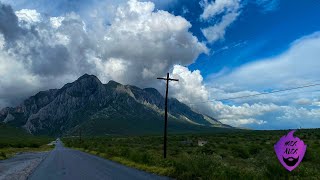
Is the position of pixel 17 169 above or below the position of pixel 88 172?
below

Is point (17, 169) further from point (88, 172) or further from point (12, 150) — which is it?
point (12, 150)

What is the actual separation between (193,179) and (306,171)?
7332mm

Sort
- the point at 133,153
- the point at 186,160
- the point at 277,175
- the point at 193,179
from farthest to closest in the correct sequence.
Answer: the point at 133,153
the point at 186,160
the point at 193,179
the point at 277,175

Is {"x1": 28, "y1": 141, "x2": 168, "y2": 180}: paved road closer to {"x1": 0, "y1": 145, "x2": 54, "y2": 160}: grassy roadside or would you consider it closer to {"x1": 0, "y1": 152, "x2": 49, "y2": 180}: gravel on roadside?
{"x1": 0, "y1": 152, "x2": 49, "y2": 180}: gravel on roadside

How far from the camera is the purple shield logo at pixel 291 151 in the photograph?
50.7 ft

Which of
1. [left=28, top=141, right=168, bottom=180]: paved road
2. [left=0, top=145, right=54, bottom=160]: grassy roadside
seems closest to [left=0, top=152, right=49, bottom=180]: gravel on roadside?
[left=28, top=141, right=168, bottom=180]: paved road

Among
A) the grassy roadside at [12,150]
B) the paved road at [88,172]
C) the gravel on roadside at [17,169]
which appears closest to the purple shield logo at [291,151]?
the paved road at [88,172]

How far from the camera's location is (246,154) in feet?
193

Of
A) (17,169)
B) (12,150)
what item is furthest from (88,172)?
(12,150)

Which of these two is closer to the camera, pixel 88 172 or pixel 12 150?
pixel 88 172

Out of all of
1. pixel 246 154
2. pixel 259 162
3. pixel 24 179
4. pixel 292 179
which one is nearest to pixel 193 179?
pixel 259 162

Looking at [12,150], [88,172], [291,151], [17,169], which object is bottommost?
[17,169]

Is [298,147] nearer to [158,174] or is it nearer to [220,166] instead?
[220,166]

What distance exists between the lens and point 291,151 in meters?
15.7
